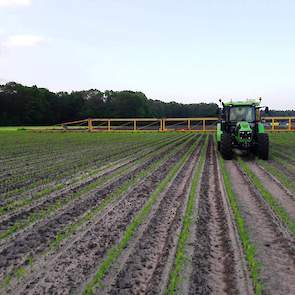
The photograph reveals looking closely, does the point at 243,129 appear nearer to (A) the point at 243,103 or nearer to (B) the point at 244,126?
(B) the point at 244,126

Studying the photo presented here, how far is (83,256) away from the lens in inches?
144

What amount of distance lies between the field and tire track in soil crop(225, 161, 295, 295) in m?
0.01

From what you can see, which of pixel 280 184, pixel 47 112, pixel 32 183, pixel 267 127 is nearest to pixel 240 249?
pixel 280 184

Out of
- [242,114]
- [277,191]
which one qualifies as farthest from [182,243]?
[242,114]

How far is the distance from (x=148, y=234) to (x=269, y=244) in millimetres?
1435

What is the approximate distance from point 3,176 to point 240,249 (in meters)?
6.67

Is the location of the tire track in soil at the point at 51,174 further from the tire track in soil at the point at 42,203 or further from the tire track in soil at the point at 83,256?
the tire track in soil at the point at 83,256

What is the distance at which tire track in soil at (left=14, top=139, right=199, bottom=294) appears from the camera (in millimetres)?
3023

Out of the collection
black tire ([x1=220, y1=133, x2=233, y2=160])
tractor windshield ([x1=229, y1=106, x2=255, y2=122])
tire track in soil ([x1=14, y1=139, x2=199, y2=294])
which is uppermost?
tractor windshield ([x1=229, y1=106, x2=255, y2=122])

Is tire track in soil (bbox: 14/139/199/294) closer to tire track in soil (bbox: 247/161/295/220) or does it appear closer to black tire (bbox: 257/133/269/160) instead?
tire track in soil (bbox: 247/161/295/220)

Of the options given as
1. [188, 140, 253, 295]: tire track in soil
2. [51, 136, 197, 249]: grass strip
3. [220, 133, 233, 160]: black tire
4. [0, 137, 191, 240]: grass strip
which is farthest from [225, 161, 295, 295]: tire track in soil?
[220, 133, 233, 160]: black tire

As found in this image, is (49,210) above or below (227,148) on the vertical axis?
below

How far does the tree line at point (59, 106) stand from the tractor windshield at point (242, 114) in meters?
64.4

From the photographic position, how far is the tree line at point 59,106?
73250 millimetres
